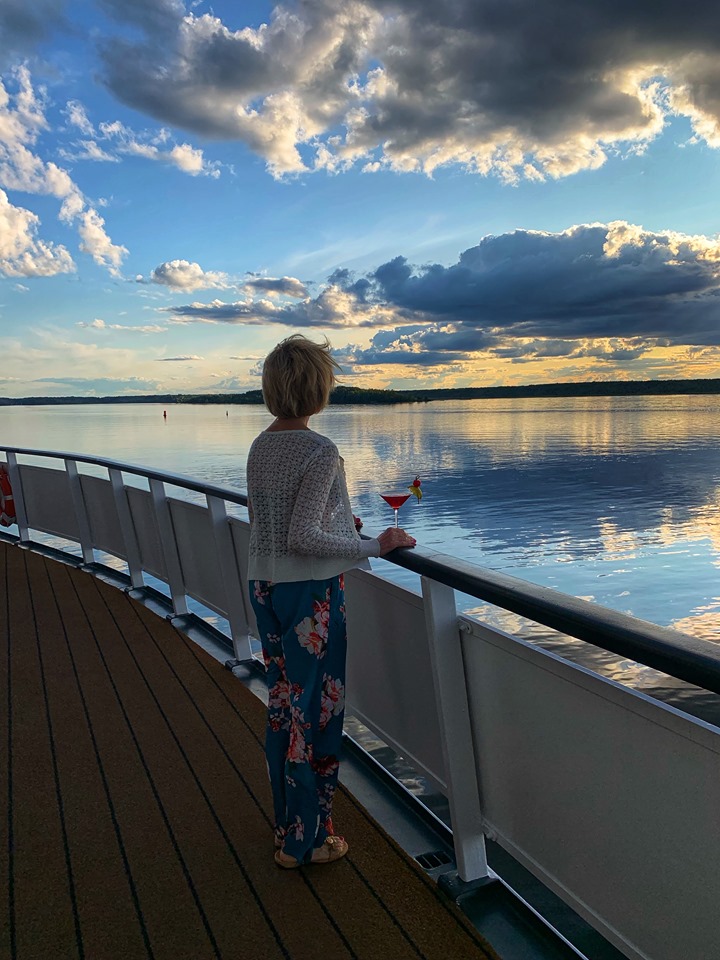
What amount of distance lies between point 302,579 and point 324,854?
0.88 meters

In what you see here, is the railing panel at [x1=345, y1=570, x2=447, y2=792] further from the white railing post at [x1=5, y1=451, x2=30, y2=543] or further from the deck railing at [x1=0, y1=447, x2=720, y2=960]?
the white railing post at [x1=5, y1=451, x2=30, y2=543]

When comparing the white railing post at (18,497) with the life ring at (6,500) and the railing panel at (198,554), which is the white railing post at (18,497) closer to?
the life ring at (6,500)

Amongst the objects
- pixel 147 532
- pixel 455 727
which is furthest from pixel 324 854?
pixel 147 532

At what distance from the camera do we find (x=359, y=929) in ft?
6.81

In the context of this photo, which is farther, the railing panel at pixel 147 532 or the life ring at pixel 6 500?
the life ring at pixel 6 500

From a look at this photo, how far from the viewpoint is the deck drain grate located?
7.70 feet

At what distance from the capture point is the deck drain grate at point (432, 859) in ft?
7.70

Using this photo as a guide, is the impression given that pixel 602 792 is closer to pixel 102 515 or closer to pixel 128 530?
pixel 128 530

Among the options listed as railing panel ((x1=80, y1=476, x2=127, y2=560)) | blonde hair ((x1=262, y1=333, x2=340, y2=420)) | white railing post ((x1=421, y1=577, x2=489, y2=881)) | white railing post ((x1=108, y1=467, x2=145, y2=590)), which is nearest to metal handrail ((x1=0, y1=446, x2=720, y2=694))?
white railing post ((x1=421, y1=577, x2=489, y2=881))

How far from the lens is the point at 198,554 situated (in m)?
4.73

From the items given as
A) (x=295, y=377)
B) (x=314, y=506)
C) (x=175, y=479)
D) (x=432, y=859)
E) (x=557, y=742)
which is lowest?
(x=432, y=859)

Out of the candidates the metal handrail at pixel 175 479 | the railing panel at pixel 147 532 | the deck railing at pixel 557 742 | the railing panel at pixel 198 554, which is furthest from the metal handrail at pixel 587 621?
the railing panel at pixel 147 532

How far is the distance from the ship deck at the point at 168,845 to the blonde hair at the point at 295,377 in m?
1.37

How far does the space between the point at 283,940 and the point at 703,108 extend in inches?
2776
